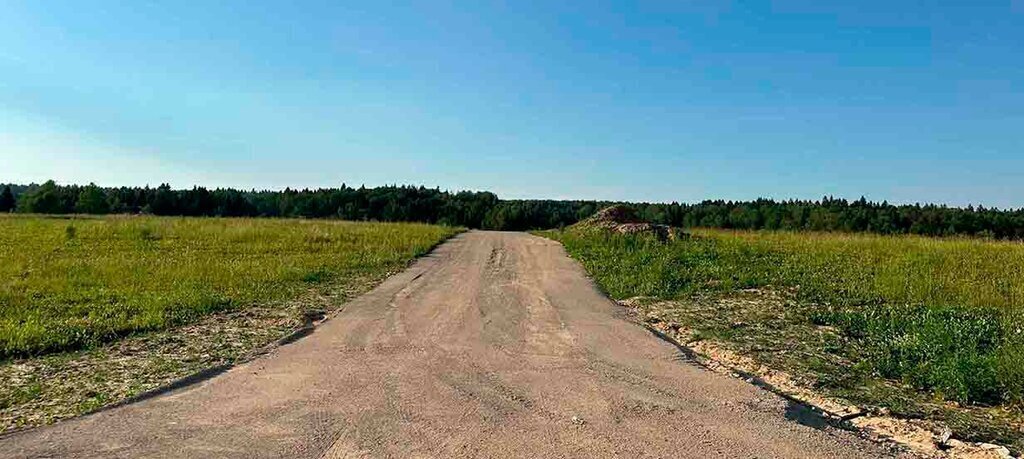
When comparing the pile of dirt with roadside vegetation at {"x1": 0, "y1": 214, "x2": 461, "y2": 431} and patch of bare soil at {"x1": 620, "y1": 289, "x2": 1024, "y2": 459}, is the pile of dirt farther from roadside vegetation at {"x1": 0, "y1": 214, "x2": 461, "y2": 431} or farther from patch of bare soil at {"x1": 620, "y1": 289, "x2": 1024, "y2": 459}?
patch of bare soil at {"x1": 620, "y1": 289, "x2": 1024, "y2": 459}

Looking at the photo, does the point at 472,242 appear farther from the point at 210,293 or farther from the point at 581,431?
the point at 581,431

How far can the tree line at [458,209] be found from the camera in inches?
2084

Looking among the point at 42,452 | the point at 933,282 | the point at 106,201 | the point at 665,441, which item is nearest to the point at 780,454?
the point at 665,441

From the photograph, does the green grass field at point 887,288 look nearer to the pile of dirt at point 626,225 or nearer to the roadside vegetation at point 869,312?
the roadside vegetation at point 869,312

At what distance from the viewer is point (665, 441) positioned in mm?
4574

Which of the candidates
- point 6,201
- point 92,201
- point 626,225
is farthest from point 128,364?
point 6,201

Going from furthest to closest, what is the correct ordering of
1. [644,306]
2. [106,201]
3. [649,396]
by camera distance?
[106,201] → [644,306] → [649,396]

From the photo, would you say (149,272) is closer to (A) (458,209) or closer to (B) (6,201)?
(A) (458,209)

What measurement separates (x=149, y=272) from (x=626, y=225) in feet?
62.2

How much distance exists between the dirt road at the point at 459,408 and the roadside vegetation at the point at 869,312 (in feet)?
3.93

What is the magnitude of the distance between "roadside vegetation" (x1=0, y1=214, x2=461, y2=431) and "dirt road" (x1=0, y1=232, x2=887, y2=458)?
Answer: 0.75m

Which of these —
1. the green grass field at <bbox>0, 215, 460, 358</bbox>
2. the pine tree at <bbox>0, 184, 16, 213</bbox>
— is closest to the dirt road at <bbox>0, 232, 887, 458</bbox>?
the green grass field at <bbox>0, 215, 460, 358</bbox>

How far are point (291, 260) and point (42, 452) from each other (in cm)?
1435

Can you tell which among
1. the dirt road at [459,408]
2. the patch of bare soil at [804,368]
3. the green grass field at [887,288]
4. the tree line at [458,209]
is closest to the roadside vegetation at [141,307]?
the dirt road at [459,408]
